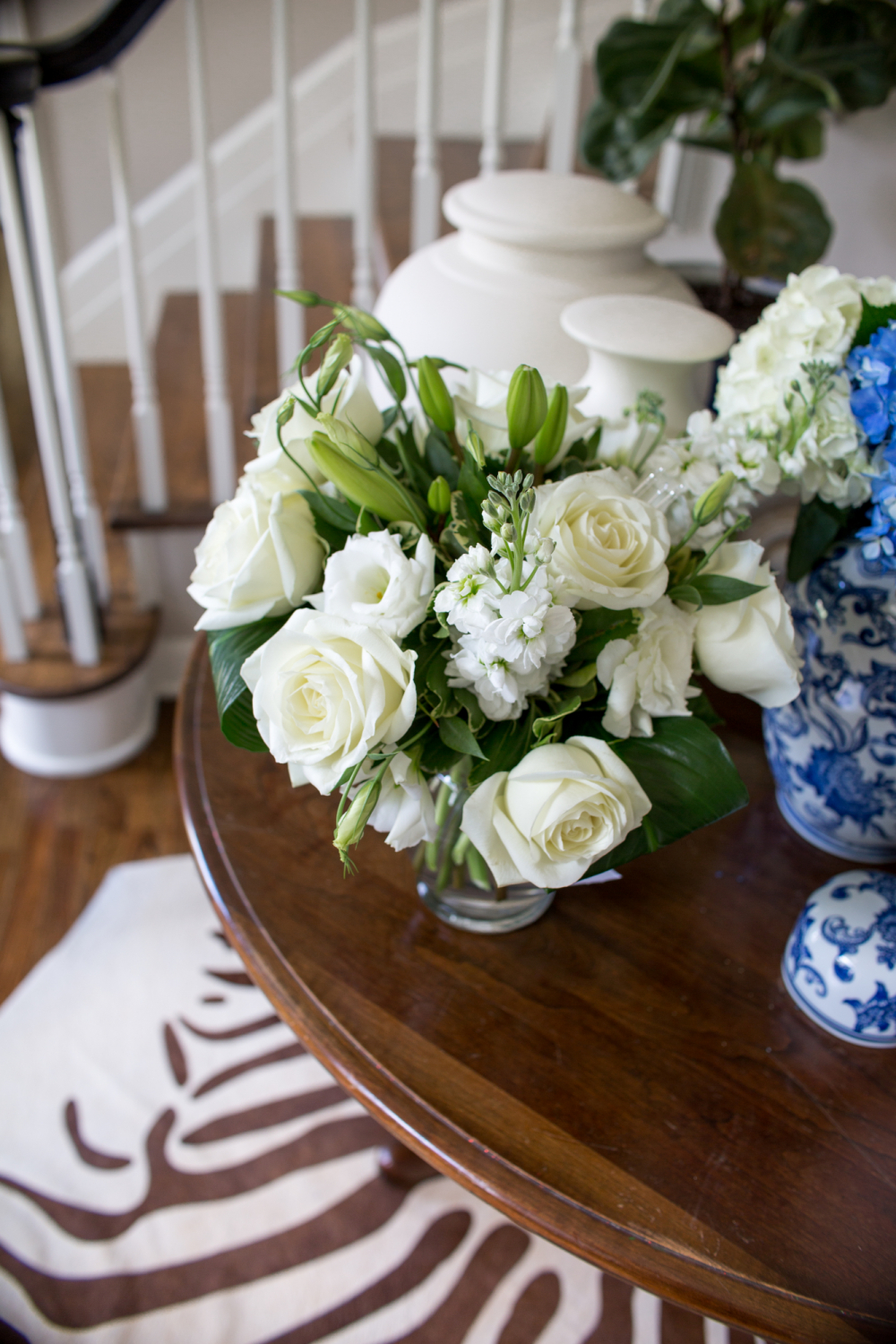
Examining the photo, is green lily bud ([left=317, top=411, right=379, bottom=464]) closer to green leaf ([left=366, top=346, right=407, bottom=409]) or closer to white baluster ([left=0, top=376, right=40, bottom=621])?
green leaf ([left=366, top=346, right=407, bottom=409])

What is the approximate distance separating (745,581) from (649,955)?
12.3 inches

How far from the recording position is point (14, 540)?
5.23 feet

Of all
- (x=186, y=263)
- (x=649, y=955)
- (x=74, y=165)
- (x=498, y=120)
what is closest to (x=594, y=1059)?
(x=649, y=955)

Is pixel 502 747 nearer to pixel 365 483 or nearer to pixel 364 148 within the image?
pixel 365 483

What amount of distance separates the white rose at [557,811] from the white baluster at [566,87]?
122cm

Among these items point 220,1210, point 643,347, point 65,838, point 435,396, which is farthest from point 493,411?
point 65,838

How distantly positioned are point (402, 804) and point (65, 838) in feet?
3.90

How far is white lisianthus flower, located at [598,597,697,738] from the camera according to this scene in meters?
0.53

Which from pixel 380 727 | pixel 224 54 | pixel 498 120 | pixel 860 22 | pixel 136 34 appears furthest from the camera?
pixel 224 54

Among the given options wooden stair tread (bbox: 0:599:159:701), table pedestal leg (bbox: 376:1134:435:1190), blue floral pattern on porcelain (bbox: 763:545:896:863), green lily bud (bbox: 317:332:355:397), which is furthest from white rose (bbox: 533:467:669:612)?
wooden stair tread (bbox: 0:599:159:701)

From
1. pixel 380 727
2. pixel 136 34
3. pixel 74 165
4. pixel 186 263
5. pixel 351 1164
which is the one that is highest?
pixel 136 34

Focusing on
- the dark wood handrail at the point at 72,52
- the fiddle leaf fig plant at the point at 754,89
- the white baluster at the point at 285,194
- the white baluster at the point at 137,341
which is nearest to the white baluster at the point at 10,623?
the white baluster at the point at 137,341

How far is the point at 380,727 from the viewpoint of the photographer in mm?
490

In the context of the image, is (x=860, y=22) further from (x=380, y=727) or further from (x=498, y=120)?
(x=380, y=727)
